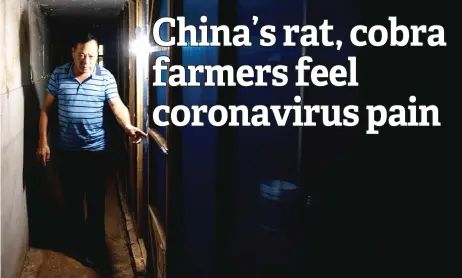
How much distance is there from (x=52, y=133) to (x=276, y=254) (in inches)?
346

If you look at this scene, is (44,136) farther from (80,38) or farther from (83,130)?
(80,38)

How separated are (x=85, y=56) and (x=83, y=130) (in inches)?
36.1

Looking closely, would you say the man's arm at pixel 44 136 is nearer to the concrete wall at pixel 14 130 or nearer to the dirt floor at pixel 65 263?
the concrete wall at pixel 14 130

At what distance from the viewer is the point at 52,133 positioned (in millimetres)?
10641

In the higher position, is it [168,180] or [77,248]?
[168,180]

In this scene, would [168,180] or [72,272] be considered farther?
[72,272]

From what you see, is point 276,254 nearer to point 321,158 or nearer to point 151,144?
point 321,158

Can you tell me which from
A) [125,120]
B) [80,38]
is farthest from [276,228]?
[80,38]

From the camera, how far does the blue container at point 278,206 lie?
10.0ft

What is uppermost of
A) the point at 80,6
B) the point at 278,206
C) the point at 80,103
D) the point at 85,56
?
the point at 80,6

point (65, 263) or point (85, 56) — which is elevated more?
point (85, 56)

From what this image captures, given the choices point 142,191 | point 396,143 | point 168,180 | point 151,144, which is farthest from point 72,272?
point 396,143

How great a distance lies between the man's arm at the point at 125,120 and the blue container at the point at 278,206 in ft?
7.72

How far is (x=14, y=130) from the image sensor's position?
15.9 feet
